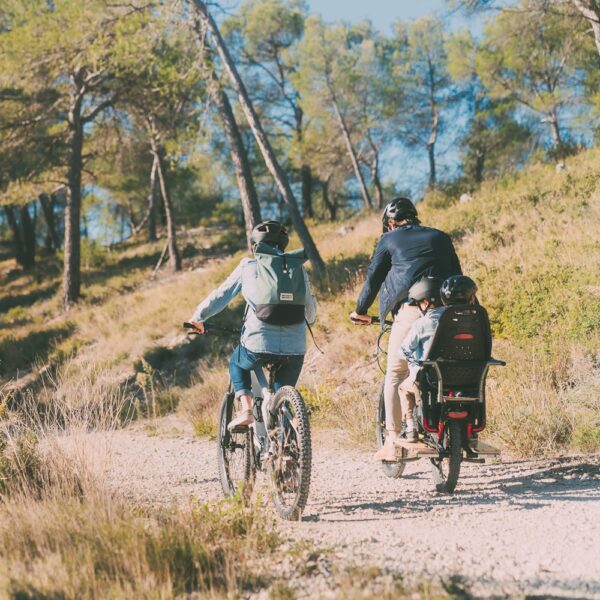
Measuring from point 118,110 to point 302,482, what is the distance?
17.3m

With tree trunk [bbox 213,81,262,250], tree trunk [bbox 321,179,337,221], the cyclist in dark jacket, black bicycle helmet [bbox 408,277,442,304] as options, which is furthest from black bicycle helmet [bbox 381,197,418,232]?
tree trunk [bbox 321,179,337,221]

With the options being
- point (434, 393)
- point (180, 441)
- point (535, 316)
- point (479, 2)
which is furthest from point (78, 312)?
point (434, 393)

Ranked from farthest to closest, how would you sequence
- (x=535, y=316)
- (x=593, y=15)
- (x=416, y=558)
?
1. (x=593, y=15)
2. (x=535, y=316)
3. (x=416, y=558)

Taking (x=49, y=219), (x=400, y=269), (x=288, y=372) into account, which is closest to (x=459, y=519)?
(x=288, y=372)

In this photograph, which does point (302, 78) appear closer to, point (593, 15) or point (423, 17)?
point (423, 17)

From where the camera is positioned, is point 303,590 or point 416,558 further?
point 416,558

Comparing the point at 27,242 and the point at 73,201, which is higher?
the point at 73,201

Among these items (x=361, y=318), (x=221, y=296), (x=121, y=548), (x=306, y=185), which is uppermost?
(x=306, y=185)

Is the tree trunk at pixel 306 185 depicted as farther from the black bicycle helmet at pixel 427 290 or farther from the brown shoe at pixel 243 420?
the brown shoe at pixel 243 420

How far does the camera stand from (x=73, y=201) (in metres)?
19.0

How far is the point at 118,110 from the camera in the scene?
742 inches

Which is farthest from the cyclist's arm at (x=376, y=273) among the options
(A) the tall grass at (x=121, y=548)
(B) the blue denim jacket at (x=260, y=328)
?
(A) the tall grass at (x=121, y=548)

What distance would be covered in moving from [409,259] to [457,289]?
53 cm

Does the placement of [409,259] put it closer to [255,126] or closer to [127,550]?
[127,550]
